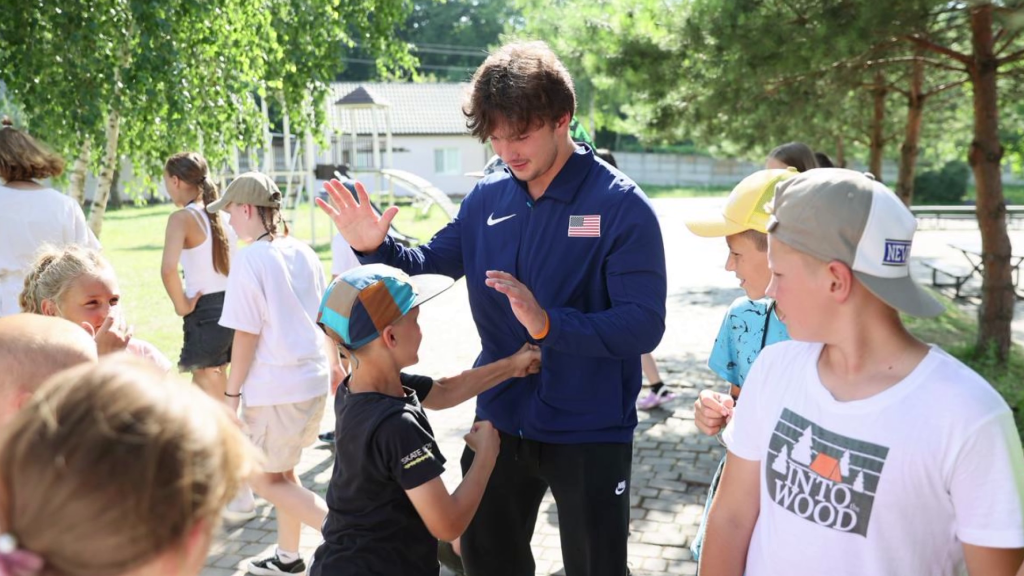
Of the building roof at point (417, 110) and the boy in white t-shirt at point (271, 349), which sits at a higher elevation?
the building roof at point (417, 110)

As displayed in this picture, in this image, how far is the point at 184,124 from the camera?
8.03m

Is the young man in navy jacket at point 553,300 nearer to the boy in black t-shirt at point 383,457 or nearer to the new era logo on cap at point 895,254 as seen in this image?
the boy in black t-shirt at point 383,457

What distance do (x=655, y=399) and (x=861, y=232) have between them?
A: 5.86 metres

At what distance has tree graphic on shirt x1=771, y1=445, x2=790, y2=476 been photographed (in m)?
2.08

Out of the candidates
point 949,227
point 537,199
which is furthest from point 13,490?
point 949,227

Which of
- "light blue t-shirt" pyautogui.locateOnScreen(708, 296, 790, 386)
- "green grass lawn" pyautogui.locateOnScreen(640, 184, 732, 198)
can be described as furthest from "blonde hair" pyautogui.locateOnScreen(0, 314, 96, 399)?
"green grass lawn" pyautogui.locateOnScreen(640, 184, 732, 198)

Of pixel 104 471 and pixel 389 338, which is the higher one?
pixel 104 471

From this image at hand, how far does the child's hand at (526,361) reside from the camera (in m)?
3.06

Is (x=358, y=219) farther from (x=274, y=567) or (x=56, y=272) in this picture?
(x=274, y=567)

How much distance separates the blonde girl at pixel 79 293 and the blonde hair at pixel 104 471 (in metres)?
2.20

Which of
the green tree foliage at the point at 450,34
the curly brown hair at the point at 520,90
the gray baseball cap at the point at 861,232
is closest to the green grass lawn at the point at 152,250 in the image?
the curly brown hair at the point at 520,90

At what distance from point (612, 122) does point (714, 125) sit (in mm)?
5100

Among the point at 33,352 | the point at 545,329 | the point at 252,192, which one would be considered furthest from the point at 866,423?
the point at 252,192

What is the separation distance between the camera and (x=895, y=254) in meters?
1.96
